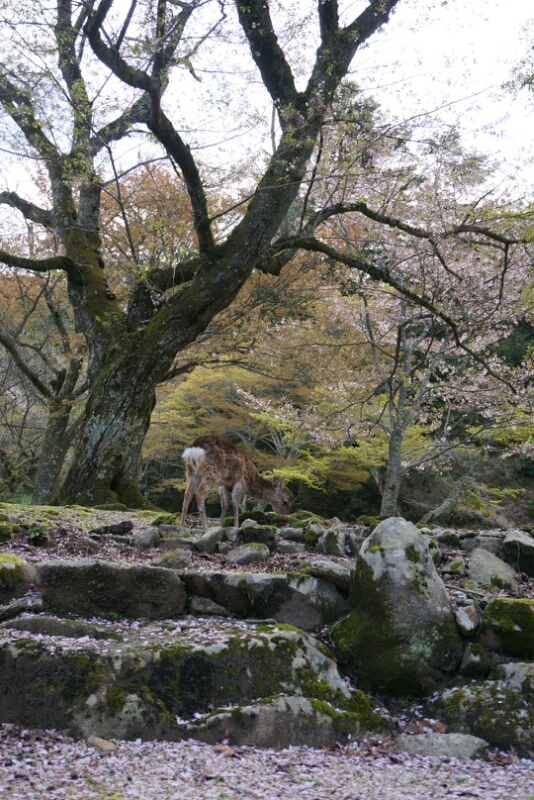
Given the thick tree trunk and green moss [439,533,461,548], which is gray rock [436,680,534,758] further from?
the thick tree trunk

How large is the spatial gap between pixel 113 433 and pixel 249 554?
4.06 metres

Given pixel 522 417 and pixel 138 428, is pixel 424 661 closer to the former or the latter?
pixel 138 428

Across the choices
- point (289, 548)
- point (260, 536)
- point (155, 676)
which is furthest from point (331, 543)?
point (155, 676)

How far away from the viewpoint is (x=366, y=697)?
14.3 feet

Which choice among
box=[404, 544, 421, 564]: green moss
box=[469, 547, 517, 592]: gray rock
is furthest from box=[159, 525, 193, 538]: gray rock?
box=[469, 547, 517, 592]: gray rock

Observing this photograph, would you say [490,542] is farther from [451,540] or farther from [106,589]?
[106,589]

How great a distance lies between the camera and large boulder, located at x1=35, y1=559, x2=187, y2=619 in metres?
4.69

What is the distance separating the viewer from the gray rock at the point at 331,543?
22.2 ft

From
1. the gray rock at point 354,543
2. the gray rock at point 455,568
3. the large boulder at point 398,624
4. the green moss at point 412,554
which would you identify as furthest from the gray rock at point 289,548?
the green moss at point 412,554

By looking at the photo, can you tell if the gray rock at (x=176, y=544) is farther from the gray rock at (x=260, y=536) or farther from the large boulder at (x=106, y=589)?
the large boulder at (x=106, y=589)

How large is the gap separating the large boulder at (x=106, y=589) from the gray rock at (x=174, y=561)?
1.68 feet

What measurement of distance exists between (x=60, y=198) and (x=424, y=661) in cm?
1044

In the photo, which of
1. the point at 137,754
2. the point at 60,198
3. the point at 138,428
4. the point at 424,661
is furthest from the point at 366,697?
the point at 60,198

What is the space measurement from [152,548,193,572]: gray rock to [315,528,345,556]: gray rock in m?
1.69
